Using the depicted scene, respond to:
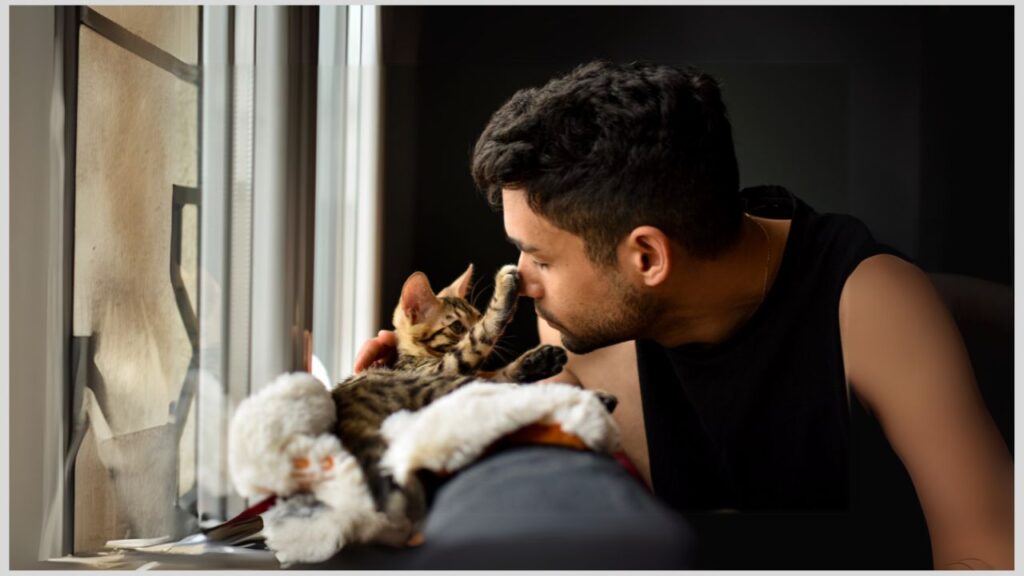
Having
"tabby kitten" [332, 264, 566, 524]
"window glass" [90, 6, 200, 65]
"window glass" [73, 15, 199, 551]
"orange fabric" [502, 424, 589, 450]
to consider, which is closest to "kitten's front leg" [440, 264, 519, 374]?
"tabby kitten" [332, 264, 566, 524]

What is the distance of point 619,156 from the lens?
4.57 feet

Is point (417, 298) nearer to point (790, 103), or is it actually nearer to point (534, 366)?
point (534, 366)

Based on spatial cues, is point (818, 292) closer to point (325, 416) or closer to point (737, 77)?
point (737, 77)

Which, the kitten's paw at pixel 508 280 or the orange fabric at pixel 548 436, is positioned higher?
the kitten's paw at pixel 508 280

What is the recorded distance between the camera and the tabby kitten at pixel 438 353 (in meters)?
1.43

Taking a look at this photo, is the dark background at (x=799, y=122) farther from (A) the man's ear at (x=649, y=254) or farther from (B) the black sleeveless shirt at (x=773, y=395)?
(A) the man's ear at (x=649, y=254)

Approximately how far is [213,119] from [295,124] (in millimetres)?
108

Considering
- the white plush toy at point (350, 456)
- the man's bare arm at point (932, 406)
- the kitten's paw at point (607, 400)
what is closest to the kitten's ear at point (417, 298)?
the white plush toy at point (350, 456)

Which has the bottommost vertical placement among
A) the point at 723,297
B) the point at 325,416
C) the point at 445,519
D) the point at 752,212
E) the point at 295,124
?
the point at 445,519

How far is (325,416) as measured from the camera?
56.1 inches

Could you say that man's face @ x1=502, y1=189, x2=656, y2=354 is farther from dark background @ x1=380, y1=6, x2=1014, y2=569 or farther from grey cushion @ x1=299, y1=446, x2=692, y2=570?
grey cushion @ x1=299, y1=446, x2=692, y2=570

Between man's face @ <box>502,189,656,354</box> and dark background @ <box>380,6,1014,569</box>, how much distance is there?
28 millimetres

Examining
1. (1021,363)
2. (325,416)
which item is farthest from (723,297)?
(325,416)

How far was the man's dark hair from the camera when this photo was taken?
4.58ft
